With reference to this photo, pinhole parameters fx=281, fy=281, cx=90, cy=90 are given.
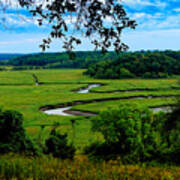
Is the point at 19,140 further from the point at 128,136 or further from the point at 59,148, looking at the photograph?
the point at 128,136

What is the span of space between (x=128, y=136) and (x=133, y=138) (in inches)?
26.2

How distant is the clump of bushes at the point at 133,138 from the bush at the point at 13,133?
657 cm

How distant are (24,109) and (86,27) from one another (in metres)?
58.7

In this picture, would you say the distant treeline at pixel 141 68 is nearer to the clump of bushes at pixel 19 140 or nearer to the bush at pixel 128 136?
the bush at pixel 128 136

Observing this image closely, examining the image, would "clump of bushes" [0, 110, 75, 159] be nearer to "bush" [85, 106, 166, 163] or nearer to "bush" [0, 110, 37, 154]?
"bush" [0, 110, 37, 154]

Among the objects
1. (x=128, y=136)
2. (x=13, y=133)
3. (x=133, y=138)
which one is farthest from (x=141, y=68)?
(x=13, y=133)

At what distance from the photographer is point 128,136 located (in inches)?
1043

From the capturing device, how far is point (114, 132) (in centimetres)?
2664

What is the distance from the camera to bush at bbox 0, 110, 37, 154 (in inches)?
786

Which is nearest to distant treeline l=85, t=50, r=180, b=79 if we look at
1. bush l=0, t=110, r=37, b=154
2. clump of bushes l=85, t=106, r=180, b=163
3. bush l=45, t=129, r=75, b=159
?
clump of bushes l=85, t=106, r=180, b=163

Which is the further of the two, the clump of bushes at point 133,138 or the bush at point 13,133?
the clump of bushes at point 133,138

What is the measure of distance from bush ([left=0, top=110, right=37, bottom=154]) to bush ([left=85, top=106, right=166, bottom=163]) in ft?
22.7

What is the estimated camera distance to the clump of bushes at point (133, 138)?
25.2m

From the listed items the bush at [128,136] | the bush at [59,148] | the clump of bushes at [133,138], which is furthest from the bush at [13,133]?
the bush at [128,136]
